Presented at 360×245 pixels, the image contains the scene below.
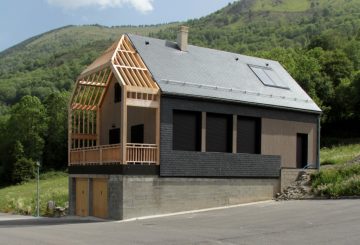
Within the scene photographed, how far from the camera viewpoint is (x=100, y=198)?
26.5 m

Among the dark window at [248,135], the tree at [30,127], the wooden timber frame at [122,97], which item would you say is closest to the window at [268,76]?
the dark window at [248,135]

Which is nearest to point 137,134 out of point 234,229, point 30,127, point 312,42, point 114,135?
point 114,135

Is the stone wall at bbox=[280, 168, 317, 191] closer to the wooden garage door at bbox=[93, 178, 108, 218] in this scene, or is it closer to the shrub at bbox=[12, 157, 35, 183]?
the wooden garage door at bbox=[93, 178, 108, 218]

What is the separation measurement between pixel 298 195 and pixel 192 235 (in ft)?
40.4

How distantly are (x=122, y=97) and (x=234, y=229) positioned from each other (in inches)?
340

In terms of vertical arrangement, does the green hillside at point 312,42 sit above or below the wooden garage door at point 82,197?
above

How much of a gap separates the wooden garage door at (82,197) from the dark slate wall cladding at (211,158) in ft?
17.3

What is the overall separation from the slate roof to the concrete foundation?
4153 mm

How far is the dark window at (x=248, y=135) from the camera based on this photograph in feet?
95.0

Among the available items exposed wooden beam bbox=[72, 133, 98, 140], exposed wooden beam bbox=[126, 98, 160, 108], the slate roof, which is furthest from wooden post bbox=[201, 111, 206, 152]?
exposed wooden beam bbox=[72, 133, 98, 140]

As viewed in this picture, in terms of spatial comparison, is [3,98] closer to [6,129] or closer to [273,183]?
[6,129]

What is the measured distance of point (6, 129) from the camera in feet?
312

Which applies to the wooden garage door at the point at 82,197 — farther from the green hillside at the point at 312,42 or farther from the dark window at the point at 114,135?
the green hillside at the point at 312,42

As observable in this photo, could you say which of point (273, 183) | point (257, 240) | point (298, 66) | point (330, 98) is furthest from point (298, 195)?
point (298, 66)
